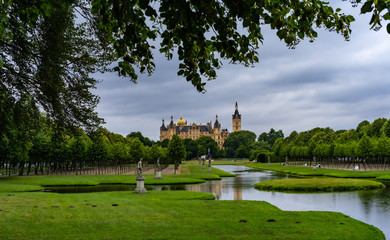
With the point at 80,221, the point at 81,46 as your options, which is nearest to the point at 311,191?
the point at 80,221

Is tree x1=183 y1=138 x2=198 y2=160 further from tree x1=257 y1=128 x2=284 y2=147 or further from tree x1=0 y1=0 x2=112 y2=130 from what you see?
tree x1=0 y1=0 x2=112 y2=130

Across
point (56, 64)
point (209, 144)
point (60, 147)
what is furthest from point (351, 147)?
point (209, 144)

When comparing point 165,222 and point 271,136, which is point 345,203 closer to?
point 165,222

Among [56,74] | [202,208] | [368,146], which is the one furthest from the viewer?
[368,146]

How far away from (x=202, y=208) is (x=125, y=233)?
8.02 m

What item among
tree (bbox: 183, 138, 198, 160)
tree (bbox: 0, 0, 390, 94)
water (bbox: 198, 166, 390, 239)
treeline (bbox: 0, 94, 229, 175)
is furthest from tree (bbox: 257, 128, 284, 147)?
tree (bbox: 0, 0, 390, 94)

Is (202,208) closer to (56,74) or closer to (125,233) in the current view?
(125,233)

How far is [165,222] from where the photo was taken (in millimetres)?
16109

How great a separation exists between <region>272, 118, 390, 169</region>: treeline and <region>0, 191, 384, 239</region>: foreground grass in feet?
182

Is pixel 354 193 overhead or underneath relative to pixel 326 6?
underneath

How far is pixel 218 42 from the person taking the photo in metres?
6.89

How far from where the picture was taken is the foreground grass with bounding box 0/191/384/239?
13.6 meters

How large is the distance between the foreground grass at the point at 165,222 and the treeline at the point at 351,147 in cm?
5546

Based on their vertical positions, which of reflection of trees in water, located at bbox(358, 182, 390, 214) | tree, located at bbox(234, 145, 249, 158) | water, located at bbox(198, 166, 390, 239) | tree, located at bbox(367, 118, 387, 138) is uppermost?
tree, located at bbox(367, 118, 387, 138)
